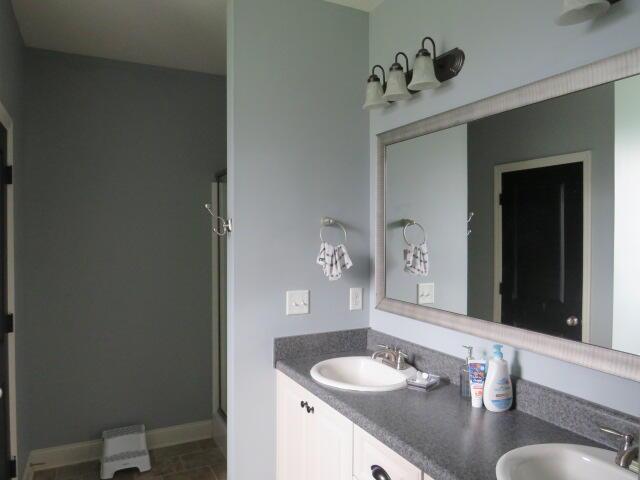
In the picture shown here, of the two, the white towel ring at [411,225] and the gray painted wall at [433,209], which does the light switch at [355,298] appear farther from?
the white towel ring at [411,225]

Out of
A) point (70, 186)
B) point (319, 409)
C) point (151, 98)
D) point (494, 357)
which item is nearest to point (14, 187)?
point (70, 186)

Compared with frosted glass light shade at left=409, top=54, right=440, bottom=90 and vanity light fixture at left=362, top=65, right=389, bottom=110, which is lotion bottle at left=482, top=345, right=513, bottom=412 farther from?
vanity light fixture at left=362, top=65, right=389, bottom=110

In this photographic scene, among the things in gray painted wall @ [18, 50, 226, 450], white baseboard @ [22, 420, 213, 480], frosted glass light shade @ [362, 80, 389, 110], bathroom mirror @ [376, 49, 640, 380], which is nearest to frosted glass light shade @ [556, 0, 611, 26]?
bathroom mirror @ [376, 49, 640, 380]

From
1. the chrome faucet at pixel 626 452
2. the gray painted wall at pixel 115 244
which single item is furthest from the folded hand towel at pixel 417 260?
the gray painted wall at pixel 115 244

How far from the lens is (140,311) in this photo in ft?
10.5

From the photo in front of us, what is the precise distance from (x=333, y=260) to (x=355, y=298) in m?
0.31

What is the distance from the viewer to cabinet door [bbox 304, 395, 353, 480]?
1.63m

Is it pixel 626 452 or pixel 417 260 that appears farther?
pixel 417 260

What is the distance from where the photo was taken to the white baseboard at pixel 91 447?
2941mm

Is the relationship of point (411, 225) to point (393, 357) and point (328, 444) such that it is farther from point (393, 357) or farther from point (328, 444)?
point (328, 444)

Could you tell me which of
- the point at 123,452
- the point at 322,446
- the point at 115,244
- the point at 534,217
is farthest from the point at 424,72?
the point at 123,452

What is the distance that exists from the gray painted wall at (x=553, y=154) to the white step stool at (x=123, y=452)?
2312 mm

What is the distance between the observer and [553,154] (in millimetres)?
1450

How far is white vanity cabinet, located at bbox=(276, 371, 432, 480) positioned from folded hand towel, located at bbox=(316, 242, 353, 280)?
0.50 m
